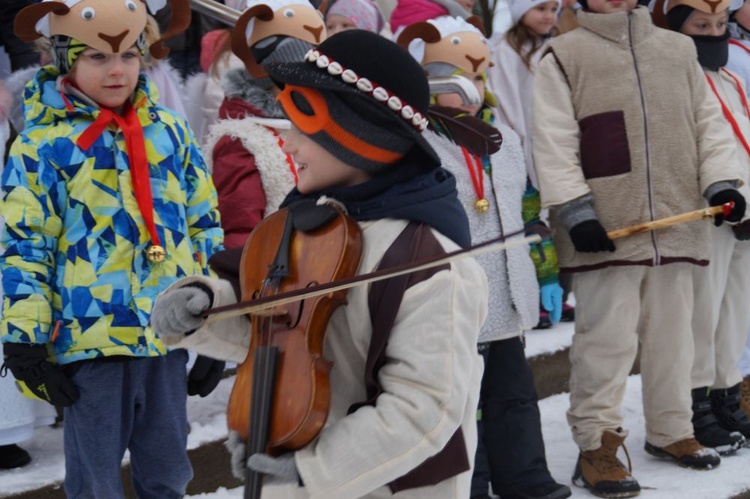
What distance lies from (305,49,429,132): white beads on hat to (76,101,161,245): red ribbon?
122 cm

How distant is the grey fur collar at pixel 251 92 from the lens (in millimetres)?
4457

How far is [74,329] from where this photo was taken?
337 cm

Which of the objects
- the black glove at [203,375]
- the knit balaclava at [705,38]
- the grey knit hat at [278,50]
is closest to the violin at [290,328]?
the black glove at [203,375]

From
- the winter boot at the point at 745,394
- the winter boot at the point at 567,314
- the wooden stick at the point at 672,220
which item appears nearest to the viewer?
the wooden stick at the point at 672,220

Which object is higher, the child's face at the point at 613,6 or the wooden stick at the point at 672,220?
the child's face at the point at 613,6

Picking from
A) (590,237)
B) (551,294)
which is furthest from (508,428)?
(590,237)

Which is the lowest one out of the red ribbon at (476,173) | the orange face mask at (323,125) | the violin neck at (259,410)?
the red ribbon at (476,173)

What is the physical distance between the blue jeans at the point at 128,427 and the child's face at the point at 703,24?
2927 mm

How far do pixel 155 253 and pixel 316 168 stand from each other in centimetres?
115

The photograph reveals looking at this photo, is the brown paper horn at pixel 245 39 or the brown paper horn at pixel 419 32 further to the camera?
the brown paper horn at pixel 419 32

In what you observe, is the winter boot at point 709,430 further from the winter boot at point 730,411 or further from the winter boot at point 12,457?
the winter boot at point 12,457

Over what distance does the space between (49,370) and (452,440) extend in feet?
4.67

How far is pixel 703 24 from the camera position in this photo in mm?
5227

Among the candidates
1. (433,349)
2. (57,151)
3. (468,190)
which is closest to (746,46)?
(468,190)
